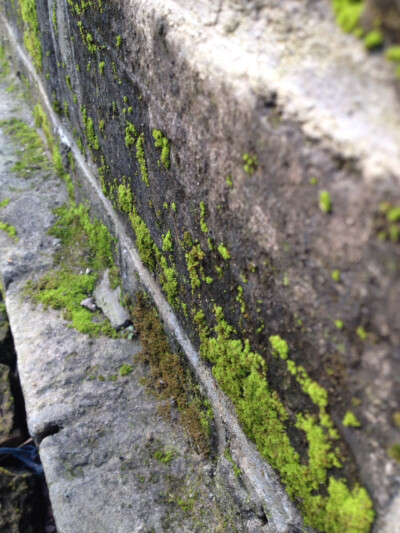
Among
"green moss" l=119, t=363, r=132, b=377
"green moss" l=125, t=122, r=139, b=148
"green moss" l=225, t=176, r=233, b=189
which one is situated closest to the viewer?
"green moss" l=225, t=176, r=233, b=189

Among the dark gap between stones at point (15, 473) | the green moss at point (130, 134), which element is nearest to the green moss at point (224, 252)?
the green moss at point (130, 134)

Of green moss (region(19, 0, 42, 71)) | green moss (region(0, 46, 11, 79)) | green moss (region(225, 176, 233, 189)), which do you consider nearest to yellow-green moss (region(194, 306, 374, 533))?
green moss (region(225, 176, 233, 189))

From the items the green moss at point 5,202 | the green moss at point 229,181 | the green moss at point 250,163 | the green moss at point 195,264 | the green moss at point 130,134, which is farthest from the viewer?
the green moss at point 5,202

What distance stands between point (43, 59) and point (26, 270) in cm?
141

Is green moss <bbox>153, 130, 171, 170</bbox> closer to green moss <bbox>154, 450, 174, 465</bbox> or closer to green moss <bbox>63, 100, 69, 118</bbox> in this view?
green moss <bbox>154, 450, 174, 465</bbox>

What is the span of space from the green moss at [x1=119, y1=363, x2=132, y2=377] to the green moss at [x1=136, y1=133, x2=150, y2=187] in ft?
2.56

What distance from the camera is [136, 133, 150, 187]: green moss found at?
1.42 meters

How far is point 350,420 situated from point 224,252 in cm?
45

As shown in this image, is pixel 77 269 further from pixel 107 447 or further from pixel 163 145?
pixel 163 145

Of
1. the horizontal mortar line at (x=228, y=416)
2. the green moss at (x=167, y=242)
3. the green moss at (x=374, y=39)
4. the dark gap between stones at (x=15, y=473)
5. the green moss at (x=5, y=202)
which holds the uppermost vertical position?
the green moss at (x=374, y=39)

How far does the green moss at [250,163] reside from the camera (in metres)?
0.82

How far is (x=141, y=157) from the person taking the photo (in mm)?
1454

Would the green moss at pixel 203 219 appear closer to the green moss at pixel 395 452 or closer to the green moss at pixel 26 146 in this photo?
the green moss at pixel 395 452

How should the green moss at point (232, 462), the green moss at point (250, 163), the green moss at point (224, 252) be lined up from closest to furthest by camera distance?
the green moss at point (250, 163) → the green moss at point (224, 252) → the green moss at point (232, 462)
